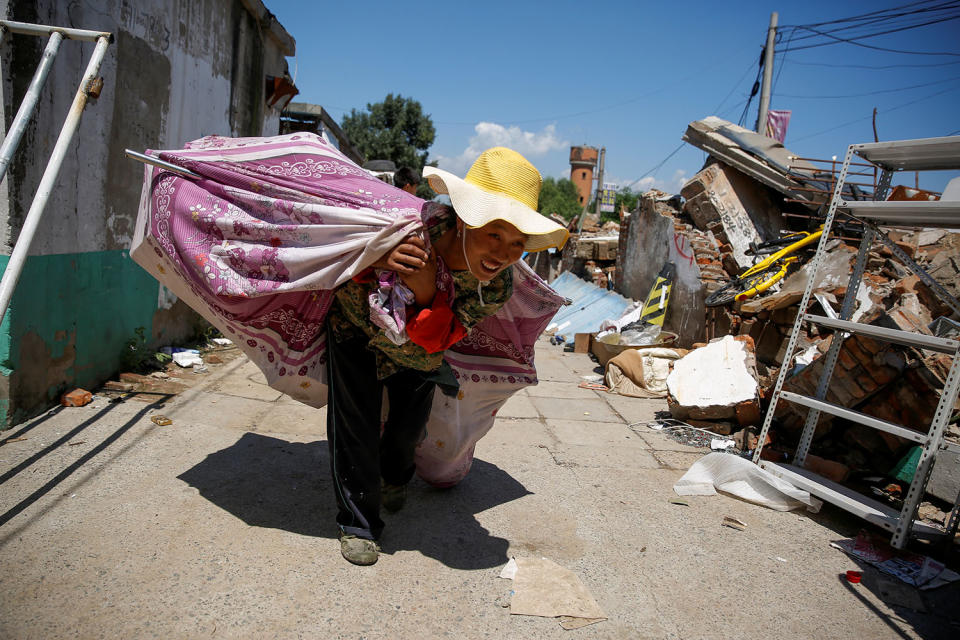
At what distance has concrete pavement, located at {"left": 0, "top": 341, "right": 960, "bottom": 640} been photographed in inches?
77.9

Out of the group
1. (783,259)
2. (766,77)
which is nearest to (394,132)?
(766,77)

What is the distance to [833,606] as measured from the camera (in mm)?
2436

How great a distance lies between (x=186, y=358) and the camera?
189 inches

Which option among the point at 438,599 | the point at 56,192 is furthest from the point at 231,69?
the point at 438,599

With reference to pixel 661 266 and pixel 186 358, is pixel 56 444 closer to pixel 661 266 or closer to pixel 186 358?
pixel 186 358

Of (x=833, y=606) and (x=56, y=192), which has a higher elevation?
(x=56, y=192)

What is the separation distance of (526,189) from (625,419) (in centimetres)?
352

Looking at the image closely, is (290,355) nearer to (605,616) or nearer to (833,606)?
(605,616)

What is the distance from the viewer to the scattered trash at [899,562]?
270 cm

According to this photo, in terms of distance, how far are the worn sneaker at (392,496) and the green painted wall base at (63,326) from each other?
216 centimetres

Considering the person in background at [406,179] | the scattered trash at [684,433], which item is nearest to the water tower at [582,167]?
the person in background at [406,179]

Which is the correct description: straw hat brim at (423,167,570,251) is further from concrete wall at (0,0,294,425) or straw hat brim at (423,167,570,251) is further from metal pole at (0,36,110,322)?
concrete wall at (0,0,294,425)

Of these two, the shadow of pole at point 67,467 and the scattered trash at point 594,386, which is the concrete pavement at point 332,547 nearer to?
the shadow of pole at point 67,467

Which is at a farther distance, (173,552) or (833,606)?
(833,606)
